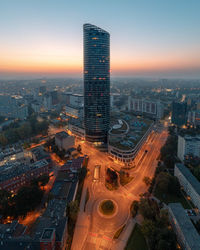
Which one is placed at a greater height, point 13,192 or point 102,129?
point 102,129

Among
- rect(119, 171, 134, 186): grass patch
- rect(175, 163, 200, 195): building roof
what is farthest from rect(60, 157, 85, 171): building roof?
rect(175, 163, 200, 195): building roof

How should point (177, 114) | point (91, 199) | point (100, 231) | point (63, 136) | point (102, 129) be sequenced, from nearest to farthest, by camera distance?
point (100, 231) < point (91, 199) < point (63, 136) < point (102, 129) < point (177, 114)

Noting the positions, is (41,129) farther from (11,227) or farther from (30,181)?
(11,227)

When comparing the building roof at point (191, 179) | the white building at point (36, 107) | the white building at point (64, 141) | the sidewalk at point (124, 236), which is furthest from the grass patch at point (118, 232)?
the white building at point (36, 107)

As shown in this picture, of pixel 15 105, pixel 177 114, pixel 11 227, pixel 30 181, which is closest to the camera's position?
pixel 11 227

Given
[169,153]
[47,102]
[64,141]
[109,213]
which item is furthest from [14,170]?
[47,102]

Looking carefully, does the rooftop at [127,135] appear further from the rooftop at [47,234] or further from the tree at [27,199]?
the rooftop at [47,234]

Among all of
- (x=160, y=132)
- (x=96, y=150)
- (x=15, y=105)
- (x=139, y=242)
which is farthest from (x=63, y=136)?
(x=15, y=105)

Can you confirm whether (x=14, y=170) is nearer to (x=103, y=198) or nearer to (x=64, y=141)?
(x=64, y=141)
